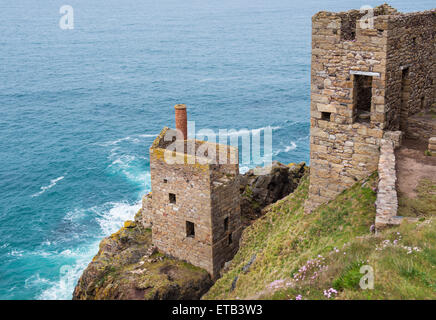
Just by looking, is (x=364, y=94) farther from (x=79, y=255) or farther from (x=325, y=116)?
(x=79, y=255)

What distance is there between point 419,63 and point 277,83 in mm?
82041

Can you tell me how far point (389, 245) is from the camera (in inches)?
545

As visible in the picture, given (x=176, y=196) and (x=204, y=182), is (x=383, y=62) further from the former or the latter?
(x=176, y=196)

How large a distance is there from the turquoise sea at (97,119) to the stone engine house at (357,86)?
3044 centimetres

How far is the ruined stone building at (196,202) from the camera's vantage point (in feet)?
107

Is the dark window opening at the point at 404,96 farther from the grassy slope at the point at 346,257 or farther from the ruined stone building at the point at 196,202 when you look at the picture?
the ruined stone building at the point at 196,202

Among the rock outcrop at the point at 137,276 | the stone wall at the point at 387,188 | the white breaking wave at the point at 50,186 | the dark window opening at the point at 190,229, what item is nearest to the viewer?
the stone wall at the point at 387,188

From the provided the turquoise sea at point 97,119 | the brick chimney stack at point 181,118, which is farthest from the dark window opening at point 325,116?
the turquoise sea at point 97,119

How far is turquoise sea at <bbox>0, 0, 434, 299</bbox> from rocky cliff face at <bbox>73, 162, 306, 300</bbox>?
8801 mm

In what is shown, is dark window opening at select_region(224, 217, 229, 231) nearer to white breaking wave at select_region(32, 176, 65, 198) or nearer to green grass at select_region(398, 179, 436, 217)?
green grass at select_region(398, 179, 436, 217)

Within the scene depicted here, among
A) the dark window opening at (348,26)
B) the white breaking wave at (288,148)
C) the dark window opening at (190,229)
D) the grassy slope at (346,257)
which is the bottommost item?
the white breaking wave at (288,148)

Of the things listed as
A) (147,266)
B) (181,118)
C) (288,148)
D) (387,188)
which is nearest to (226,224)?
(147,266)

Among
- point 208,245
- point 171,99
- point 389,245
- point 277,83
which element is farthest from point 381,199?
point 277,83

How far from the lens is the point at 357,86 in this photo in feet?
70.3
